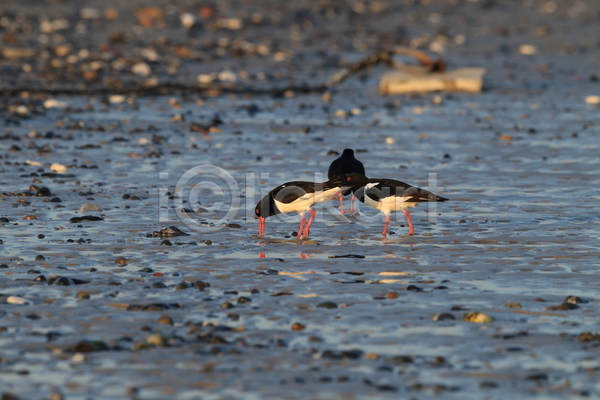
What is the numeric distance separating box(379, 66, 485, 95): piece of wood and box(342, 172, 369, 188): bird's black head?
41.6 ft

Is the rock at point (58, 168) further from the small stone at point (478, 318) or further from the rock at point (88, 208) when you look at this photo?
the small stone at point (478, 318)

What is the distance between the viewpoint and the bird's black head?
11.1 metres

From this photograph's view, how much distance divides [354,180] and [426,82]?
1299 centimetres

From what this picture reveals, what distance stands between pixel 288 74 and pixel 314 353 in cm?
2112

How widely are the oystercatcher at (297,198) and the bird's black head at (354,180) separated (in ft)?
0.30

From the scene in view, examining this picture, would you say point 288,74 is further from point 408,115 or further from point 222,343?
point 222,343

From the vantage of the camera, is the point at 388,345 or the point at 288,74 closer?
the point at 388,345

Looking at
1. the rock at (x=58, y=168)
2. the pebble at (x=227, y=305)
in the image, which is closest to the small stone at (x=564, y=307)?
the pebble at (x=227, y=305)

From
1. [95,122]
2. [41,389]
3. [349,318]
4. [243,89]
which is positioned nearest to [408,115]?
[243,89]

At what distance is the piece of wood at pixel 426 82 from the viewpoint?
23672 millimetres

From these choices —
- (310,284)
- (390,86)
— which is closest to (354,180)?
(310,284)

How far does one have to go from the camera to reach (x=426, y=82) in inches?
933

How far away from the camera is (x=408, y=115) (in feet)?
68.6

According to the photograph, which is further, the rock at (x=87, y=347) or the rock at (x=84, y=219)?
the rock at (x=84, y=219)
